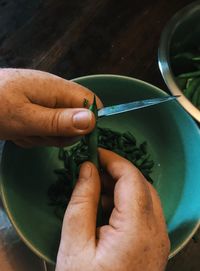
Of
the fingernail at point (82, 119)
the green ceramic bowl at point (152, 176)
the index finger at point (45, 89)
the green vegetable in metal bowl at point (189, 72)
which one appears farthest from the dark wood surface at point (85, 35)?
the fingernail at point (82, 119)

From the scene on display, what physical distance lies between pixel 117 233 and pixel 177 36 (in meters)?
0.75

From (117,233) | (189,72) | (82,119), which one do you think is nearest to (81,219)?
(117,233)

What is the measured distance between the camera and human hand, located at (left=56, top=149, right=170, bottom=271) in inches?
22.6

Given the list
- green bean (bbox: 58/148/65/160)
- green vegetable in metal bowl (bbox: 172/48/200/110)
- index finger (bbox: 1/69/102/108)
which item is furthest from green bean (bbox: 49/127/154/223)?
green vegetable in metal bowl (bbox: 172/48/200/110)

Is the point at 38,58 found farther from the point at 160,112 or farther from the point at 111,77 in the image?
the point at 160,112

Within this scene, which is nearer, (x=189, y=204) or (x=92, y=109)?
(x=92, y=109)

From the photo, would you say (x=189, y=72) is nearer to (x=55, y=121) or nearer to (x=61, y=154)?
Result: (x=61, y=154)

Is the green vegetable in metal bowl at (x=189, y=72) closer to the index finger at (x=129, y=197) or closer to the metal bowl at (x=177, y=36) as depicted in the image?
the metal bowl at (x=177, y=36)

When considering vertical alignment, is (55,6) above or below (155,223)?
above

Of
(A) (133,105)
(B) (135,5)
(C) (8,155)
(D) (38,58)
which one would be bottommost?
(C) (8,155)

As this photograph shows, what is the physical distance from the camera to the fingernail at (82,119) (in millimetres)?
646

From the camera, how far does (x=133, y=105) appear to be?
684mm

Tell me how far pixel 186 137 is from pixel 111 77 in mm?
246

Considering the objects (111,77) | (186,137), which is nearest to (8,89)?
(111,77)
